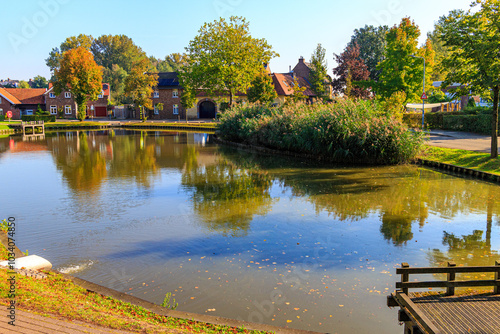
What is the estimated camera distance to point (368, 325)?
7609 mm

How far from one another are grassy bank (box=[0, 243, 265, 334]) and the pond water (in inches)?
39.9

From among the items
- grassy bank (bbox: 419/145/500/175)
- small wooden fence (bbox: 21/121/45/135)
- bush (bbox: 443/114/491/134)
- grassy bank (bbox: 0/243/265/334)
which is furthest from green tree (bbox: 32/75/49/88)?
grassy bank (bbox: 0/243/265/334)

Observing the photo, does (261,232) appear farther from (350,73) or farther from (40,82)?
(40,82)

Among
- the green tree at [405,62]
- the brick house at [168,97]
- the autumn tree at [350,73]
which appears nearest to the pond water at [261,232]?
the green tree at [405,62]

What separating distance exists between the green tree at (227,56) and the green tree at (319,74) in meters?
14.5

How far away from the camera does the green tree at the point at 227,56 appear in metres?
53.8

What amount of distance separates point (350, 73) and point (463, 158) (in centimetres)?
4129

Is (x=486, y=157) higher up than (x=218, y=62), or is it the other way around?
(x=218, y=62)

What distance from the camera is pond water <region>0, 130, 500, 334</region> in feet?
28.2

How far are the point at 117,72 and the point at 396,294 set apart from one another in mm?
123247

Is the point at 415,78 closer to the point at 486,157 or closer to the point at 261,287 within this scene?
the point at 486,157

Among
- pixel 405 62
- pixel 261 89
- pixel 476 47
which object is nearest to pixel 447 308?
pixel 476 47

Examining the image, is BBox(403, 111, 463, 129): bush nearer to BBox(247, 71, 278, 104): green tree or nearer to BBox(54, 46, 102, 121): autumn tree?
BBox(247, 71, 278, 104): green tree

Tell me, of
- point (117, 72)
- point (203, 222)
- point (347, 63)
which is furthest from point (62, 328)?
point (117, 72)
